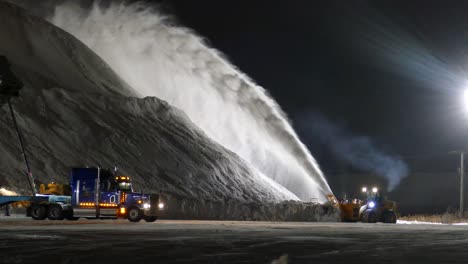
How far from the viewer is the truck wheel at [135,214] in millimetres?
39312

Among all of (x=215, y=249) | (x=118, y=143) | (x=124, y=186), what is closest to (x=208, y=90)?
(x=118, y=143)

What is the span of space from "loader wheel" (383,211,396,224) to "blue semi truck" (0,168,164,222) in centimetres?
1444

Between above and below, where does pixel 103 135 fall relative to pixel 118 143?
above

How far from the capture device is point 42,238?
22.6 m

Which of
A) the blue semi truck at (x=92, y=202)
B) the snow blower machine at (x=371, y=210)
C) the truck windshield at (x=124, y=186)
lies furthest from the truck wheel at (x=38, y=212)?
the snow blower machine at (x=371, y=210)

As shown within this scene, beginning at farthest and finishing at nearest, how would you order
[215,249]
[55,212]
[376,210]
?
[376,210]
[55,212]
[215,249]

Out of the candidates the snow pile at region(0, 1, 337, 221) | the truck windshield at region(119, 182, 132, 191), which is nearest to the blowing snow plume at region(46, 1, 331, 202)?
the snow pile at region(0, 1, 337, 221)

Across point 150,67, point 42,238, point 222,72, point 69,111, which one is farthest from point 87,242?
point 150,67

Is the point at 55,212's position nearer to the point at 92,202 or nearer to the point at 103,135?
the point at 92,202

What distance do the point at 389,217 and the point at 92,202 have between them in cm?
1807

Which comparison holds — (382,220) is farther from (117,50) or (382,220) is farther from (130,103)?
(117,50)

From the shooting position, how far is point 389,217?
44469 millimetres

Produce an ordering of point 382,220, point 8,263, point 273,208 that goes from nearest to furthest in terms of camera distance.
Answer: point 8,263 → point 382,220 → point 273,208

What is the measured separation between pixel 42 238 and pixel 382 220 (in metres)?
26.9
